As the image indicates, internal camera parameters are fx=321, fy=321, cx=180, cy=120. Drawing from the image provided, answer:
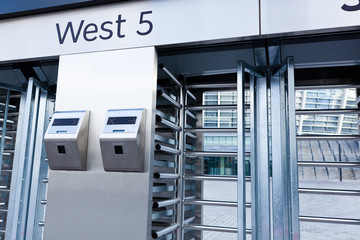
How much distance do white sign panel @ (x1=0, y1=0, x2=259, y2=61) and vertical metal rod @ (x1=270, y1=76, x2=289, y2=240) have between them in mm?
734

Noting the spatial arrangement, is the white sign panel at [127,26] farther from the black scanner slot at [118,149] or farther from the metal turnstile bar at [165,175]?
the metal turnstile bar at [165,175]

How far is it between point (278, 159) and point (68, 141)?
5.74 feet

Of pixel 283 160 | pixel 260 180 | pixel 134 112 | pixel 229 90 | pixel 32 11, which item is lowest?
pixel 260 180

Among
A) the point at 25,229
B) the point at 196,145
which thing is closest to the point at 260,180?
the point at 196,145

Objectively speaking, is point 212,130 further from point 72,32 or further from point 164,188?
point 72,32

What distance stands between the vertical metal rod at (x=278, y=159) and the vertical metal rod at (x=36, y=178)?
2430mm

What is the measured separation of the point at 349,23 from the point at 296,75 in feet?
3.64

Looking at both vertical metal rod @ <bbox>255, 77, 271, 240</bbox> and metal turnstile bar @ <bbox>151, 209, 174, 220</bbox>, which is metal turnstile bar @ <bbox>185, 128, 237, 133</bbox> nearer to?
vertical metal rod @ <bbox>255, 77, 271, 240</bbox>

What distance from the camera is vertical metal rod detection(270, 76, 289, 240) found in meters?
2.67

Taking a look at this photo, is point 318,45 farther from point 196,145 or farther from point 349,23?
point 196,145

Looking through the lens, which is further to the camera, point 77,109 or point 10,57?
point 10,57

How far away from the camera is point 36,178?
3508 mm

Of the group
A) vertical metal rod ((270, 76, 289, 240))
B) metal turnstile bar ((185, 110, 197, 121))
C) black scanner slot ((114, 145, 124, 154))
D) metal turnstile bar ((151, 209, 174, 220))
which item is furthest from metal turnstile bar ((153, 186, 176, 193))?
vertical metal rod ((270, 76, 289, 240))

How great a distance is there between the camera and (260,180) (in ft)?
9.18
